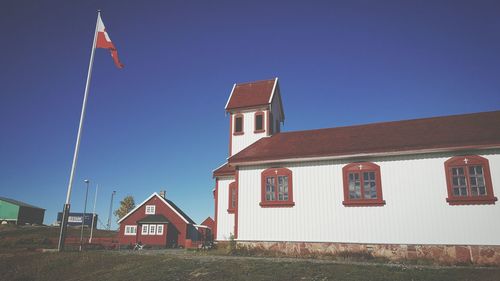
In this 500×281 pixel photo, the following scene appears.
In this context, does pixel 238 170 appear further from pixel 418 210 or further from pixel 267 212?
pixel 418 210

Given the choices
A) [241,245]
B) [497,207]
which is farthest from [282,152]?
[497,207]

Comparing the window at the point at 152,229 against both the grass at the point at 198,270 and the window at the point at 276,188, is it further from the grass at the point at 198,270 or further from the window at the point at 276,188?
the window at the point at 276,188

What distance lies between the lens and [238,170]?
21141 mm

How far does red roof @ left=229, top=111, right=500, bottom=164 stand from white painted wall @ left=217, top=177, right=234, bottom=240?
3566mm

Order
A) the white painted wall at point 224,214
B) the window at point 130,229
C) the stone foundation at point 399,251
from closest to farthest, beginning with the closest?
1. the stone foundation at point 399,251
2. the white painted wall at point 224,214
3. the window at point 130,229

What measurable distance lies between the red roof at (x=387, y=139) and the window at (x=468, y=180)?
80 cm

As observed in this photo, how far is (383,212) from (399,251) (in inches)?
77.3

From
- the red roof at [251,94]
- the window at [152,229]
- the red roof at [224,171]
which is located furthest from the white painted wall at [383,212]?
the window at [152,229]

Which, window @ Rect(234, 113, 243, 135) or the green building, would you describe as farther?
the green building

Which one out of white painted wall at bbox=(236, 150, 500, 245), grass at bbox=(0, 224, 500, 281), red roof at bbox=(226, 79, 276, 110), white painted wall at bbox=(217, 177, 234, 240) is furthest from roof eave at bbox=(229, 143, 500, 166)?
red roof at bbox=(226, 79, 276, 110)

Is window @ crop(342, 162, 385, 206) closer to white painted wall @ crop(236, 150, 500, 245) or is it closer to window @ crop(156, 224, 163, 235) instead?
white painted wall @ crop(236, 150, 500, 245)

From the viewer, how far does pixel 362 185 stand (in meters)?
18.0

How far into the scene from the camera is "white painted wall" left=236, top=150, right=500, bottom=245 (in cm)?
1585

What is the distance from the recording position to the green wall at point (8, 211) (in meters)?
57.2
